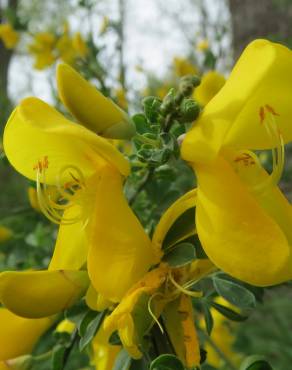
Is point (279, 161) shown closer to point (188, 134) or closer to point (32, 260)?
point (188, 134)

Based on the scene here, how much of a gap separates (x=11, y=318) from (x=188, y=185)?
652mm

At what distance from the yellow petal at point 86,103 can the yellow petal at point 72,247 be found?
107 millimetres

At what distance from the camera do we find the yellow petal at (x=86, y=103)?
692 millimetres

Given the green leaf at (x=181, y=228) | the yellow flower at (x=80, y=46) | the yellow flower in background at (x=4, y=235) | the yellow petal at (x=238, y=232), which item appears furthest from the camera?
the yellow flower at (x=80, y=46)

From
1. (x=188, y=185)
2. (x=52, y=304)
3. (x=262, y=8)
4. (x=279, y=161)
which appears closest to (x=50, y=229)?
(x=188, y=185)

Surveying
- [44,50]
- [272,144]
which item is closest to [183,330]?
[272,144]

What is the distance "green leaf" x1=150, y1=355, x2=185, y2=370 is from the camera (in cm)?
65

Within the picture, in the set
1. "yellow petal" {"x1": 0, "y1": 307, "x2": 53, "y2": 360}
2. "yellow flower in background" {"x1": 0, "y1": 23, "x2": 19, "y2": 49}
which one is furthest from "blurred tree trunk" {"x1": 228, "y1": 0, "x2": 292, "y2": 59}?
"yellow petal" {"x1": 0, "y1": 307, "x2": 53, "y2": 360}

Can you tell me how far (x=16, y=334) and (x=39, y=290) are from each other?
0.19 metres

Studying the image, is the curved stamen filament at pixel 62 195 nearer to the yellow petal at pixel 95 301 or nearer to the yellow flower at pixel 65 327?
the yellow petal at pixel 95 301

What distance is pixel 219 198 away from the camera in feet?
2.16

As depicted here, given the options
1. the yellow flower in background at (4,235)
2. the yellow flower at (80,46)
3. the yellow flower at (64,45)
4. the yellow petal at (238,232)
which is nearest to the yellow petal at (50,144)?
the yellow petal at (238,232)

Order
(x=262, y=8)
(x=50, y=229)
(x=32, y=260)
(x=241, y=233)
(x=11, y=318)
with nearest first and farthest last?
(x=241, y=233), (x=11, y=318), (x=32, y=260), (x=50, y=229), (x=262, y=8)

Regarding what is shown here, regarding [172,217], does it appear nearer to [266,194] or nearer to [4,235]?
[266,194]
